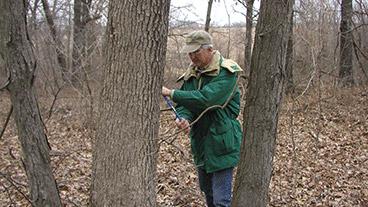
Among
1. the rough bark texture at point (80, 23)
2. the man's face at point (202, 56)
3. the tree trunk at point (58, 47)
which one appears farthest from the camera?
the rough bark texture at point (80, 23)

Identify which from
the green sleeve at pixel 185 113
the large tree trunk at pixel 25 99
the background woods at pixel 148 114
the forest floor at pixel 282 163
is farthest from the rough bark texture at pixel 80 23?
the large tree trunk at pixel 25 99

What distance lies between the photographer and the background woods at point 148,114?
2.71 metres

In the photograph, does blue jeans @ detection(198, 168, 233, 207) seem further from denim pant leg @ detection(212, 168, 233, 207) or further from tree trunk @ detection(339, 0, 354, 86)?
tree trunk @ detection(339, 0, 354, 86)

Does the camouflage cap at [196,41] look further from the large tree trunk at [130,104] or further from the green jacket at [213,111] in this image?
the large tree trunk at [130,104]

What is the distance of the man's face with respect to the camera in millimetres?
3445

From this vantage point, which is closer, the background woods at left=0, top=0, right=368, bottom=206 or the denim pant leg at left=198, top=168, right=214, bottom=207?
the background woods at left=0, top=0, right=368, bottom=206

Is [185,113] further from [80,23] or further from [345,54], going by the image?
[80,23]

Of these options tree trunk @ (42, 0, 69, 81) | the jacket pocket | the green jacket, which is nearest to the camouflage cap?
the green jacket

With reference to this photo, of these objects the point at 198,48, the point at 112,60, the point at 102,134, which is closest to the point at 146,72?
the point at 112,60

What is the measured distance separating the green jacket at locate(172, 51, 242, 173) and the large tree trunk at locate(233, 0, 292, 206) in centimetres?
12

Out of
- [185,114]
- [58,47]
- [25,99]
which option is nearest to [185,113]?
[185,114]

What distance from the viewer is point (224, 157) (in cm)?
354

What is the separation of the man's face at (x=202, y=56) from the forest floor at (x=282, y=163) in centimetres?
61

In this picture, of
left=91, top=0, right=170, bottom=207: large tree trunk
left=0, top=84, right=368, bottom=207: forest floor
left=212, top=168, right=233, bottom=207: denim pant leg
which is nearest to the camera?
left=91, top=0, right=170, bottom=207: large tree trunk
